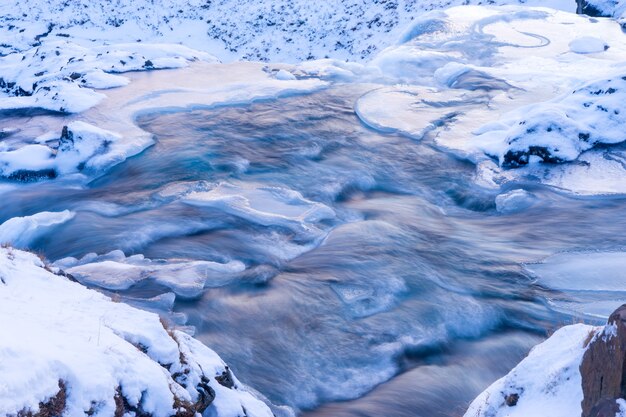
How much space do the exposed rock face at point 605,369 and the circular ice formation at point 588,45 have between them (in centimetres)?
Answer: 1401

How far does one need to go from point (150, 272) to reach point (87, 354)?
436cm

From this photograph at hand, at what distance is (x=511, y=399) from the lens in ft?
16.4

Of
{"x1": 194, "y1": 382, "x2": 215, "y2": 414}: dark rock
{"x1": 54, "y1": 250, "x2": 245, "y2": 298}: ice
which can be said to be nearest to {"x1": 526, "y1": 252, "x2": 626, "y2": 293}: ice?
{"x1": 54, "y1": 250, "x2": 245, "y2": 298}: ice

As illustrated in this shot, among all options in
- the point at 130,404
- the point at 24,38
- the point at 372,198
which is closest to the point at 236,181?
the point at 372,198

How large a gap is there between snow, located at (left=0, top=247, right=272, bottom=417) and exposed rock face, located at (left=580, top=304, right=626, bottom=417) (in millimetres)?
2520

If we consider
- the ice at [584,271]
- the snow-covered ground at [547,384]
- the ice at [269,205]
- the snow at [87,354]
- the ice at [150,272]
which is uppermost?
the snow at [87,354]

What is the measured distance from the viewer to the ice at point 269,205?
9992 millimetres

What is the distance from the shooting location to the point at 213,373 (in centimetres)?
525

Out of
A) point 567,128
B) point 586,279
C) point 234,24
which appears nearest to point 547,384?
point 586,279

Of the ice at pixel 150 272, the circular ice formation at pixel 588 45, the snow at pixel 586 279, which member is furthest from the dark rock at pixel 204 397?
the circular ice formation at pixel 588 45

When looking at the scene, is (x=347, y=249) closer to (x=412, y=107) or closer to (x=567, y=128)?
(x=567, y=128)

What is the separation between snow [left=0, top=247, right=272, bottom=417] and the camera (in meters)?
3.84

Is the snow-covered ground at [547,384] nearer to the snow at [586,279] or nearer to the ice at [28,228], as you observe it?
the snow at [586,279]

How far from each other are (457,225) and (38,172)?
772 cm
